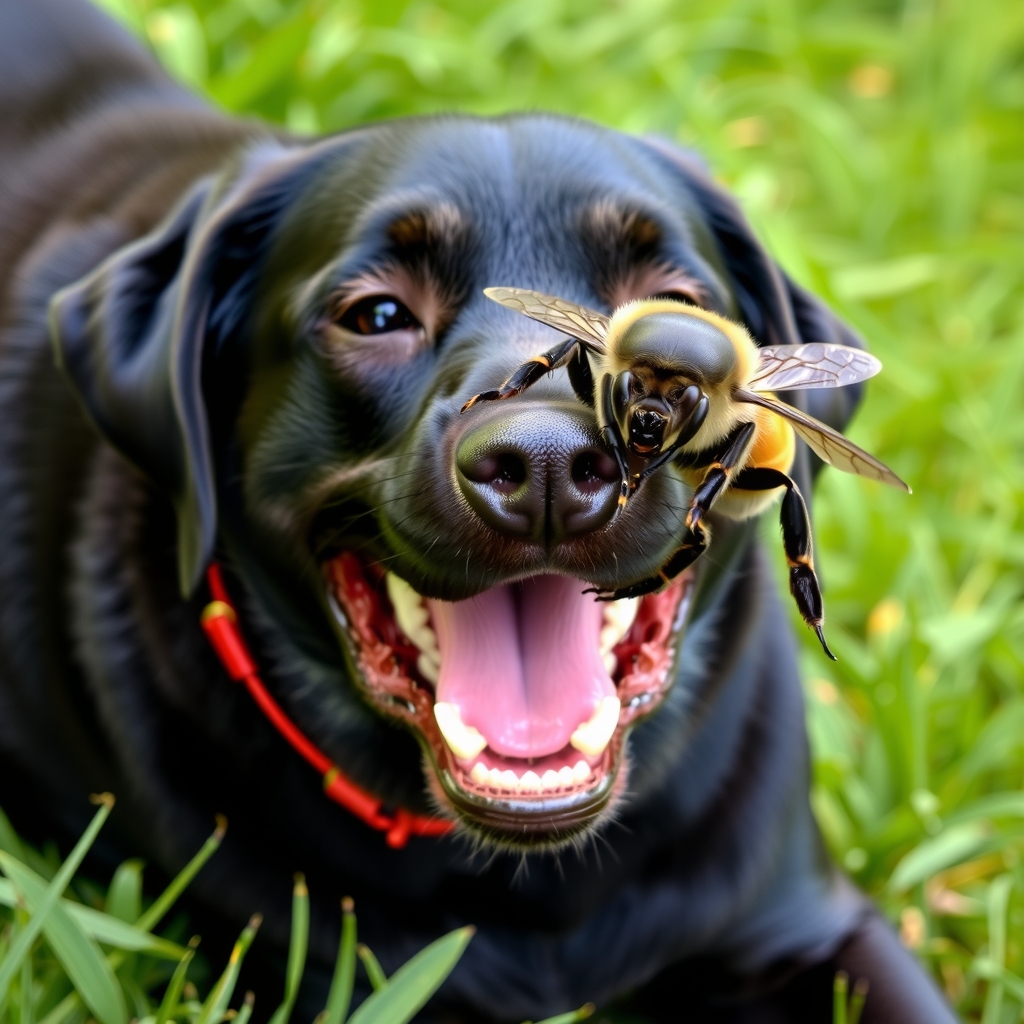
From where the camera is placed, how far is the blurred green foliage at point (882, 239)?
2617 mm

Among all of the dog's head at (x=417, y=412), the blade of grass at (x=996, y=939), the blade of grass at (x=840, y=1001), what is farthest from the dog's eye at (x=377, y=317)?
the blade of grass at (x=996, y=939)

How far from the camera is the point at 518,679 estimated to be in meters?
1.92

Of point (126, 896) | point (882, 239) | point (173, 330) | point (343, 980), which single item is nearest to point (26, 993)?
point (126, 896)

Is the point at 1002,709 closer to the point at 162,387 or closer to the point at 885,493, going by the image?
the point at 885,493

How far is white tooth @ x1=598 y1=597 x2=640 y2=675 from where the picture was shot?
77.9 inches

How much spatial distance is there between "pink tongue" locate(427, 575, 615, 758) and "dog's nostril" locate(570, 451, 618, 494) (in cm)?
35

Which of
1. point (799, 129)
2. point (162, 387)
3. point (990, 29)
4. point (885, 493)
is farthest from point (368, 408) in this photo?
point (990, 29)

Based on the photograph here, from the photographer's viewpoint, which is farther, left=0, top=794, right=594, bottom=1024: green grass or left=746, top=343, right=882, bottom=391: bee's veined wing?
left=0, top=794, right=594, bottom=1024: green grass

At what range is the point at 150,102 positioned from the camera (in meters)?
3.13

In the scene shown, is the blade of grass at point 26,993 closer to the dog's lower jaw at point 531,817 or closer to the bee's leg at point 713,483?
the dog's lower jaw at point 531,817

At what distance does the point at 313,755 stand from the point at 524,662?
42cm

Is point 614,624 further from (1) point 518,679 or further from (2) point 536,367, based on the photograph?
(2) point 536,367

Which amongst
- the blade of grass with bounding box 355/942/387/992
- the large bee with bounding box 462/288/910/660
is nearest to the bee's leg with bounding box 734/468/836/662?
the large bee with bounding box 462/288/910/660

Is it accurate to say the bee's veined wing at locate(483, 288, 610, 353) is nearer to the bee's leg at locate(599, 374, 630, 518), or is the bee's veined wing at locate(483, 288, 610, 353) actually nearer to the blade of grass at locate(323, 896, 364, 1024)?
the bee's leg at locate(599, 374, 630, 518)
